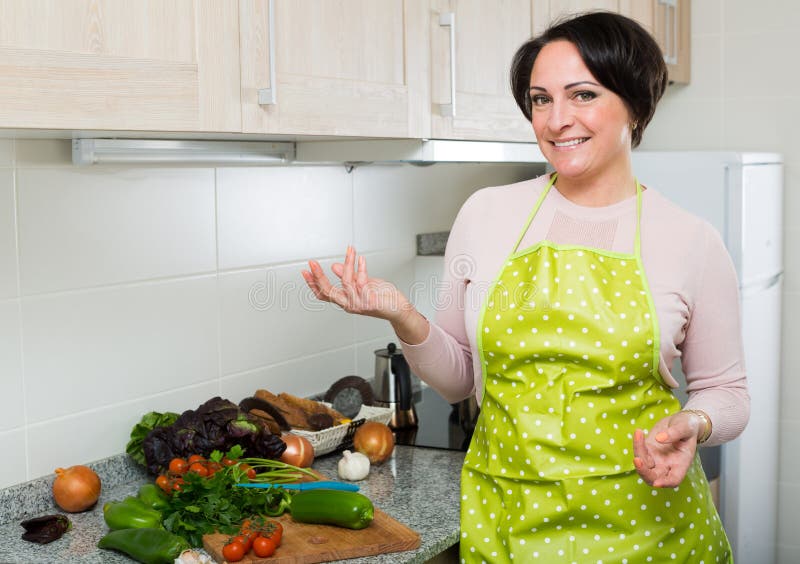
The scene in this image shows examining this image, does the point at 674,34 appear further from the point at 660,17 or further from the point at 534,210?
the point at 534,210

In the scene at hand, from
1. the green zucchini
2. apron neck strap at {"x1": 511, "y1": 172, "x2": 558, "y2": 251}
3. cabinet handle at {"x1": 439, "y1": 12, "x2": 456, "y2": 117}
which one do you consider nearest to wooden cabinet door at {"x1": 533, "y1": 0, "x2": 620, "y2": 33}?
cabinet handle at {"x1": 439, "y1": 12, "x2": 456, "y2": 117}

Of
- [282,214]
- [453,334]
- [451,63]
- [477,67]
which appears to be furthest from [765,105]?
[453,334]

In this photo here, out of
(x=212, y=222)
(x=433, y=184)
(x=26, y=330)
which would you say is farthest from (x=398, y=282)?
(x=26, y=330)

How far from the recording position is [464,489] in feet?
5.06

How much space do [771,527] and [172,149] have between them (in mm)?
2058

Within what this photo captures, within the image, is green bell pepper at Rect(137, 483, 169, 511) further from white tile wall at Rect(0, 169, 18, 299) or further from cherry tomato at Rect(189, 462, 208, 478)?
white tile wall at Rect(0, 169, 18, 299)

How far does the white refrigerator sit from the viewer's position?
2.49m

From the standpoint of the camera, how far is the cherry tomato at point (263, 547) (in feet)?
4.71

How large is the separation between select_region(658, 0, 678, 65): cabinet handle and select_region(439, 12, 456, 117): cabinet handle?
1.20m

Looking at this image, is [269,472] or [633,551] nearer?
[633,551]

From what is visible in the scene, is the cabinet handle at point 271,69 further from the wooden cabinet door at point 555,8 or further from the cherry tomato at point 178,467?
the wooden cabinet door at point 555,8

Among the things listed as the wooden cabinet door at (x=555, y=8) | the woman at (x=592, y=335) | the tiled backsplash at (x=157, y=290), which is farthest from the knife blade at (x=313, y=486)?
Result: the wooden cabinet door at (x=555, y=8)

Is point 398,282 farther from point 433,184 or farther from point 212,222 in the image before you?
point 212,222

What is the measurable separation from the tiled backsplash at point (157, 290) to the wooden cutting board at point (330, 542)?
403mm
